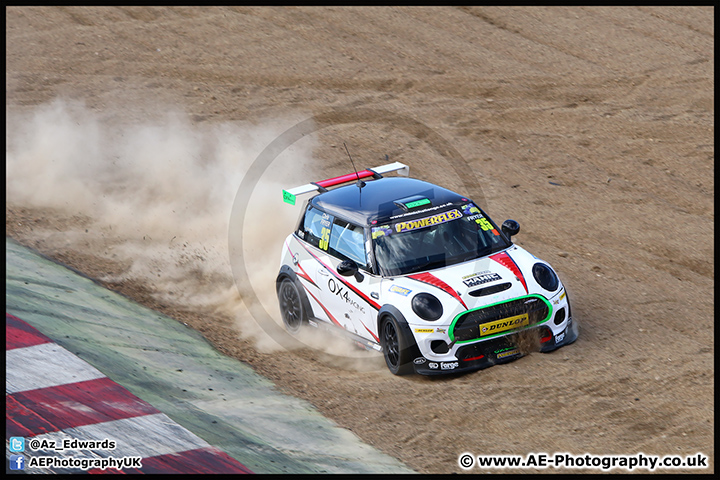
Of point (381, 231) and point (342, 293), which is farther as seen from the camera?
point (342, 293)

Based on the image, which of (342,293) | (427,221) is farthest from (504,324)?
(342,293)

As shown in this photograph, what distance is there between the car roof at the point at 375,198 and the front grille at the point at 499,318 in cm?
155

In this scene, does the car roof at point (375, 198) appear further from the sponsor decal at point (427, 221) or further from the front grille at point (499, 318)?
the front grille at point (499, 318)

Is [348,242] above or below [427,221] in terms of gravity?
below

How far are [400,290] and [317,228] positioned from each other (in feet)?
5.58

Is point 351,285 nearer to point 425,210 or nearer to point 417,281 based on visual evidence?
point 417,281

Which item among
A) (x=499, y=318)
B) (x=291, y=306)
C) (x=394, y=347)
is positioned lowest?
(x=291, y=306)

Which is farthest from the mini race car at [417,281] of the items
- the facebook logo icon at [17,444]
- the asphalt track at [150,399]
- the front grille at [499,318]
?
the facebook logo icon at [17,444]

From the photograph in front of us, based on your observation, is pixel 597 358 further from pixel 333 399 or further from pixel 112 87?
pixel 112 87

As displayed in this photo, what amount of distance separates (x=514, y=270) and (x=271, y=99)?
32.9 ft

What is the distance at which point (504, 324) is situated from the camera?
8.15 m

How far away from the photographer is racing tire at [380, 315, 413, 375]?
322 inches
